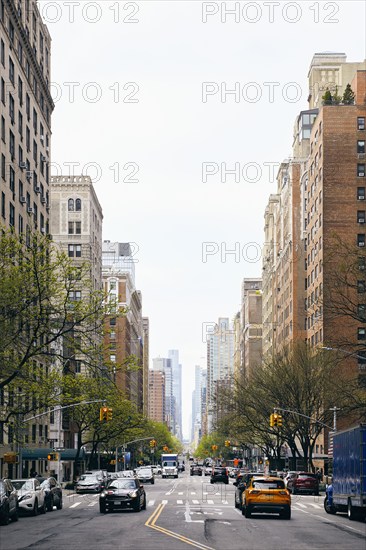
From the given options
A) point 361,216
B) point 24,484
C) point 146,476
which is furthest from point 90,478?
point 361,216

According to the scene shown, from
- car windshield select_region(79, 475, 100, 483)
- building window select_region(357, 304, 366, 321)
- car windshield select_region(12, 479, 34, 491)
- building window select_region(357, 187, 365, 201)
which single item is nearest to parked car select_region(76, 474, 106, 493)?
car windshield select_region(79, 475, 100, 483)

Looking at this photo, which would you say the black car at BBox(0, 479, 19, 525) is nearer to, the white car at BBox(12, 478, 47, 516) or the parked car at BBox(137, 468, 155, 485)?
the white car at BBox(12, 478, 47, 516)

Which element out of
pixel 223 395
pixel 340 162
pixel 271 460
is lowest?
pixel 271 460

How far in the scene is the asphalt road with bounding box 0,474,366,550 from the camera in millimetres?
24344

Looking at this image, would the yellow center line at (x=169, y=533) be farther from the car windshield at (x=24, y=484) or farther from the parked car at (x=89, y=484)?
the parked car at (x=89, y=484)

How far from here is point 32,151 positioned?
79875mm

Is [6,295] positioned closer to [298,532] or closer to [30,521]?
[30,521]

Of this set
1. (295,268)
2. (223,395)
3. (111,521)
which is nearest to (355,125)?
(295,268)

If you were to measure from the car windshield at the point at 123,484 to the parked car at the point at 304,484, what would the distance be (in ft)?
96.9

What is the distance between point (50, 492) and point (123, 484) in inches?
191

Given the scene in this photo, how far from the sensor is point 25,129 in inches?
3024

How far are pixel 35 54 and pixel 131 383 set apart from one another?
351ft

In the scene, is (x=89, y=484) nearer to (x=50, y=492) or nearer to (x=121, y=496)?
(x=50, y=492)

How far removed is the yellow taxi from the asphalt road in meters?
0.50
